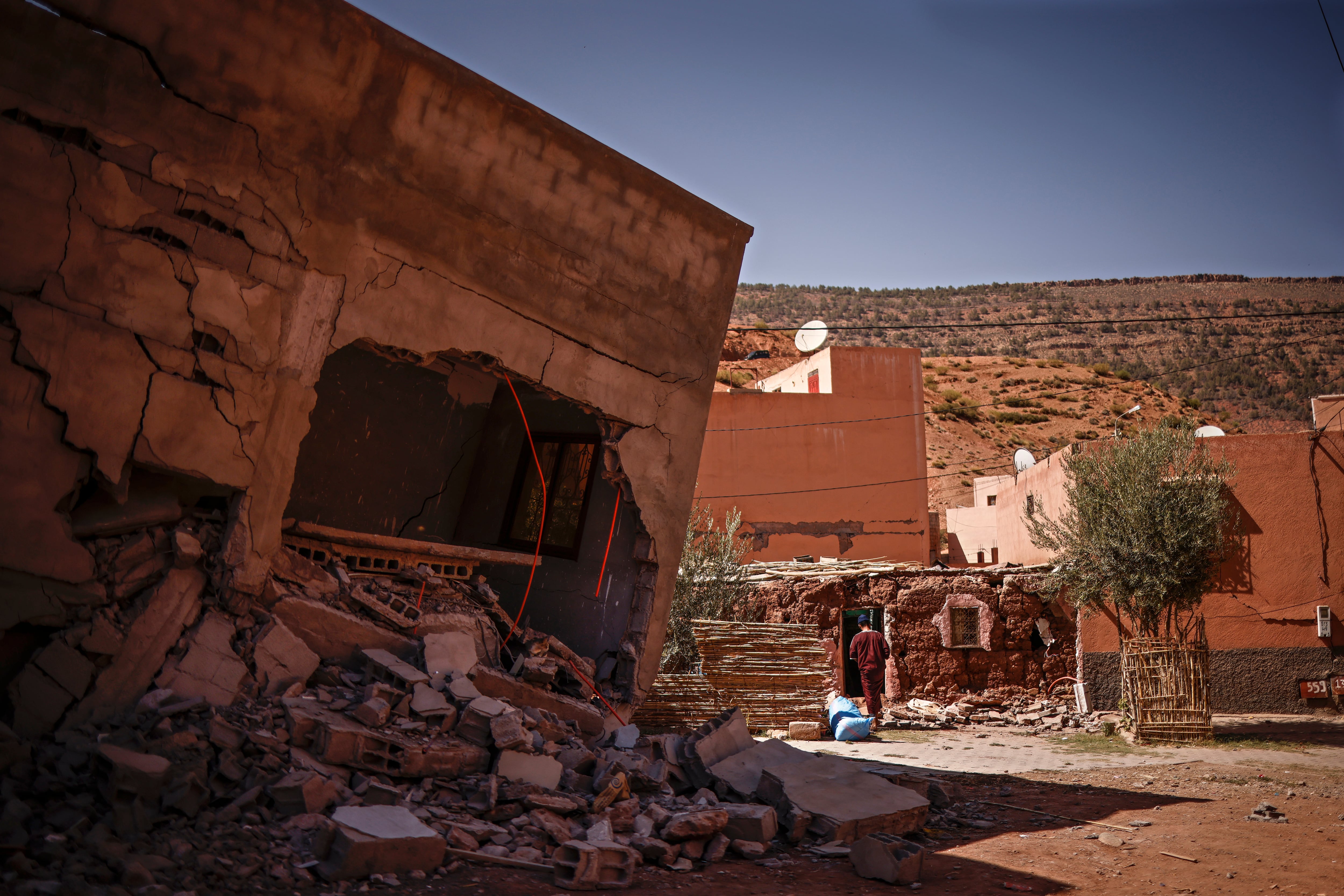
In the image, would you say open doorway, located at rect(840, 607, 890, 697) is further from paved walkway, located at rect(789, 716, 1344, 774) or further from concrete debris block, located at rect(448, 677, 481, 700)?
concrete debris block, located at rect(448, 677, 481, 700)

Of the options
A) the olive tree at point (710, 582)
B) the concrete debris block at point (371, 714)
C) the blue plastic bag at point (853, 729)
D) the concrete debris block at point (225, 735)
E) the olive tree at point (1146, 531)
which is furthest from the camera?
the olive tree at point (710, 582)

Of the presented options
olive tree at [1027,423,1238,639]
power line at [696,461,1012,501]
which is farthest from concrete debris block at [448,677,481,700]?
power line at [696,461,1012,501]

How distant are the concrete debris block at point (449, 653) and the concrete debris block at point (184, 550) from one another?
1.65 m

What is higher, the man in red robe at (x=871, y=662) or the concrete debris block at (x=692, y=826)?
the man in red robe at (x=871, y=662)

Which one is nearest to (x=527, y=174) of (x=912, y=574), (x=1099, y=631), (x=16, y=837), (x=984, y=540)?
(x=16, y=837)

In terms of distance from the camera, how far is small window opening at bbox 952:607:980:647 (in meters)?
14.5

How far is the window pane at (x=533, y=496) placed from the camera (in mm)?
9047

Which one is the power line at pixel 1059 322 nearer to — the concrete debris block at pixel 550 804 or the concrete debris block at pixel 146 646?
the concrete debris block at pixel 550 804

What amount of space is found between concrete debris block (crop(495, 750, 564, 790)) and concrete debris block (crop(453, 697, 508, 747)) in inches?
6.4

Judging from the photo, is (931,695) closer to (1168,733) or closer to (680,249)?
(1168,733)

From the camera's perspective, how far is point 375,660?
571 centimetres

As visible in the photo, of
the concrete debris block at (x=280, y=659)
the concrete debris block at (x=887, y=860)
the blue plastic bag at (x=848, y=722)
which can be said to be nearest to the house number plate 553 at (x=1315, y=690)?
the blue plastic bag at (x=848, y=722)

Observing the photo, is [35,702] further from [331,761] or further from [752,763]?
[752,763]

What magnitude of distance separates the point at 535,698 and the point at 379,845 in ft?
8.41
